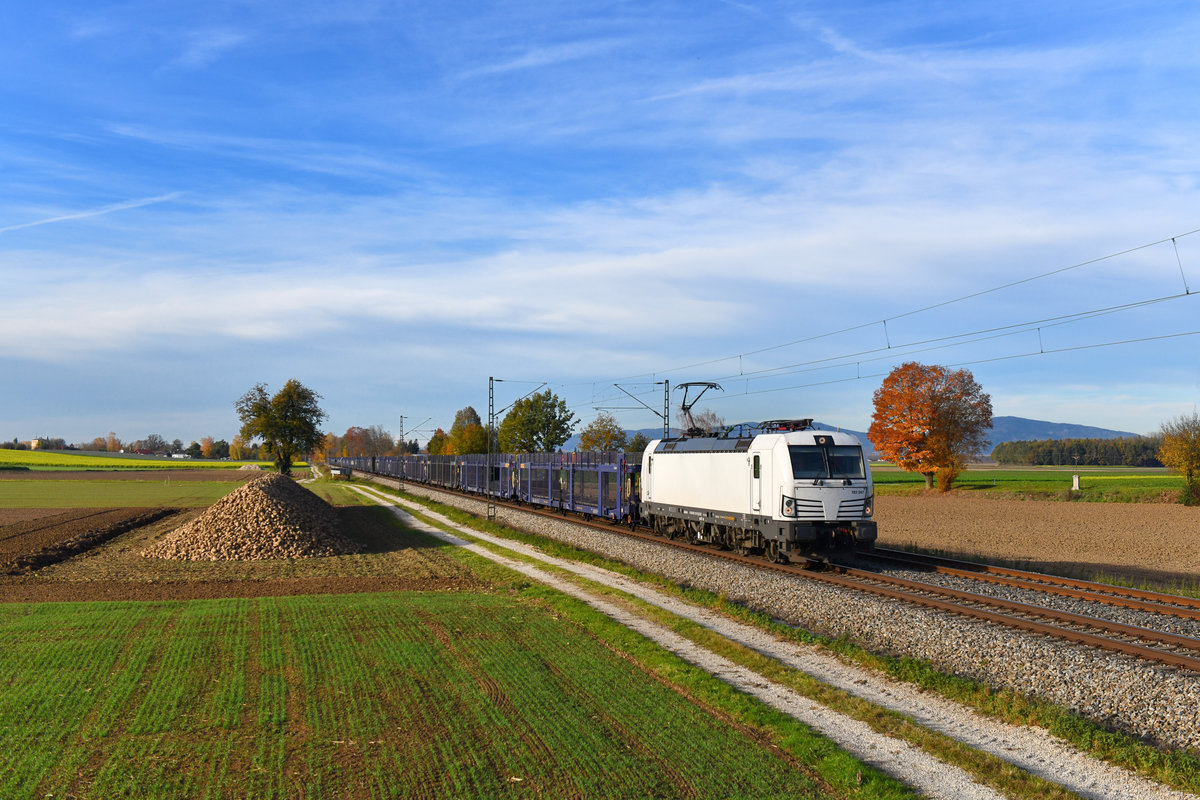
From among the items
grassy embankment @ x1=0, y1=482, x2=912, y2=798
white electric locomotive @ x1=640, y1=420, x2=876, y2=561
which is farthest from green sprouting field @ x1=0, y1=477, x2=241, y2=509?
grassy embankment @ x1=0, y1=482, x2=912, y2=798

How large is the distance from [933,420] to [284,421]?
74.3 meters

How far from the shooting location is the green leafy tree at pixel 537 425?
100250 mm

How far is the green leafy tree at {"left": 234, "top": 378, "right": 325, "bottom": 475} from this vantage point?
339 feet

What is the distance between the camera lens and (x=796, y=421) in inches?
915

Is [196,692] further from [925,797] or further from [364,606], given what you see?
[925,797]

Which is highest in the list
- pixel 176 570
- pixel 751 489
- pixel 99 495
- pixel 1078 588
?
pixel 751 489

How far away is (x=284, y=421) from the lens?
103 metres

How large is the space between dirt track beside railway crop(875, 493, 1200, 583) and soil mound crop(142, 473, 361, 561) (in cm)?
2032

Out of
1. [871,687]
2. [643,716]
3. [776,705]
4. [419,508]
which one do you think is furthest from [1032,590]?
[419,508]

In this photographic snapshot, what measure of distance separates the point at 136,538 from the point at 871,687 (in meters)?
30.9

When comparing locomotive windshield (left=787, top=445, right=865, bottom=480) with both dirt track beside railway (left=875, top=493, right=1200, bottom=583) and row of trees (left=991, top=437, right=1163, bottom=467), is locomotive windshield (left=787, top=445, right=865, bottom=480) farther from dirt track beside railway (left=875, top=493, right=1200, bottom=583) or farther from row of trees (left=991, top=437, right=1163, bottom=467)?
row of trees (left=991, top=437, right=1163, bottom=467)

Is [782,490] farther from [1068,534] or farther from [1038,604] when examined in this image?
[1068,534]

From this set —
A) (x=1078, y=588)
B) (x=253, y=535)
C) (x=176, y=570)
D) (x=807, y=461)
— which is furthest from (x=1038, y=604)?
(x=253, y=535)

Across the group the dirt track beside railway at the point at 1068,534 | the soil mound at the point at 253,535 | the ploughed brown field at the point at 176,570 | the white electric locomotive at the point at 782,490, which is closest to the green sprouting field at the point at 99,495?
the ploughed brown field at the point at 176,570
